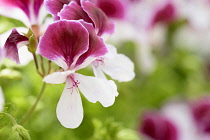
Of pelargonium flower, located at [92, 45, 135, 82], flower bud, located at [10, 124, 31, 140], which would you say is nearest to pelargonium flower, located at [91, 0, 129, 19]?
pelargonium flower, located at [92, 45, 135, 82]

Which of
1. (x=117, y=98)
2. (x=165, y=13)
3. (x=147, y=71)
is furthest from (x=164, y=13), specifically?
(x=117, y=98)

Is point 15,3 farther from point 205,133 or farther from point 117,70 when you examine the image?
point 205,133

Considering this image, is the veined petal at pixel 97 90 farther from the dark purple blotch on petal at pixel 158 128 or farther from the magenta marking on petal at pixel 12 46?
the dark purple blotch on petal at pixel 158 128

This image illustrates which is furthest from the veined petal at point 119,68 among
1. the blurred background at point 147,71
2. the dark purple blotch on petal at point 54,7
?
the blurred background at point 147,71

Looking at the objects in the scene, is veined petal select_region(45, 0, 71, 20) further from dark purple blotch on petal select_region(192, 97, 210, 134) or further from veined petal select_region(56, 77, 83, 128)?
dark purple blotch on petal select_region(192, 97, 210, 134)

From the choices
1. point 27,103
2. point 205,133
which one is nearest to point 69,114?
point 27,103
